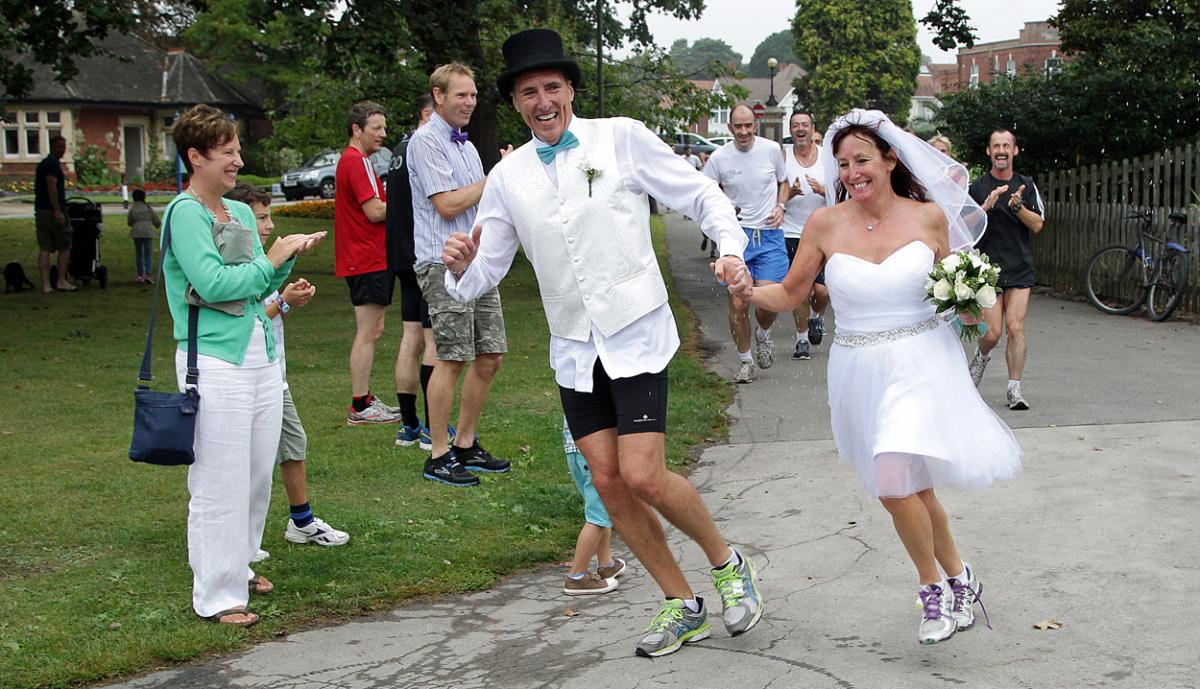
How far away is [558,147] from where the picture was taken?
5.00 m

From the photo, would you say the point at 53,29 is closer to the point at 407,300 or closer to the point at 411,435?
the point at 407,300

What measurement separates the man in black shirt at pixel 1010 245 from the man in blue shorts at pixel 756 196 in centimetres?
212

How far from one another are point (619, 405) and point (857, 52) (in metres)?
87.1

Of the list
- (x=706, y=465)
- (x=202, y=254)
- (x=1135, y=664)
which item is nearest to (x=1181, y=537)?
(x=1135, y=664)

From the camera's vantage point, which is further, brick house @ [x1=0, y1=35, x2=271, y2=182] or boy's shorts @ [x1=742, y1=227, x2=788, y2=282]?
brick house @ [x1=0, y1=35, x2=271, y2=182]

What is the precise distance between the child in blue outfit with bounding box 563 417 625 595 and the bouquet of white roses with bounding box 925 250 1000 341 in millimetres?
1620

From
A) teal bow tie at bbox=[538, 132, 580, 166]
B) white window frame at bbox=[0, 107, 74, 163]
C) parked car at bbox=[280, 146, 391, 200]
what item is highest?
white window frame at bbox=[0, 107, 74, 163]

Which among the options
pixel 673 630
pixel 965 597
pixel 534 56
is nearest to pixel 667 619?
pixel 673 630

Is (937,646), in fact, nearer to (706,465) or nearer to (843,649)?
(843,649)

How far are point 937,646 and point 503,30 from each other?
19.4m

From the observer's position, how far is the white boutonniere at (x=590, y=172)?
4898 millimetres

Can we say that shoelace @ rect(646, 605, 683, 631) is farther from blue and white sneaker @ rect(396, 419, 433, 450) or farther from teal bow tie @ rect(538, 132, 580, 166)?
blue and white sneaker @ rect(396, 419, 433, 450)

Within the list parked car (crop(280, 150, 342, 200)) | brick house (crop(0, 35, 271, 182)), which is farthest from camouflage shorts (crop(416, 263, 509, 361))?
brick house (crop(0, 35, 271, 182))

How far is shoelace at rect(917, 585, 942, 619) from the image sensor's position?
482 centimetres
